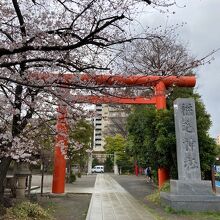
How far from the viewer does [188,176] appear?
32.4 ft

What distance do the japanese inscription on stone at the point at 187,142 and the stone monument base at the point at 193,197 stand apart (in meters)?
0.39

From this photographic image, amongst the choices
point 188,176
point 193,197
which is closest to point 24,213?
point 193,197

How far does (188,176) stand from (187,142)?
1138mm

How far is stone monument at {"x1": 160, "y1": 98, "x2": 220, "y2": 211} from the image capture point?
9.17m

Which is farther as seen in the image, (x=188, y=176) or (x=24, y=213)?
(x=188, y=176)

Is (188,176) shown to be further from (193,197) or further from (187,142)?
(187,142)

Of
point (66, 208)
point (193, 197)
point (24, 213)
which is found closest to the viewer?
point (24, 213)

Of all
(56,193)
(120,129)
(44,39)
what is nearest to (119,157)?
(120,129)

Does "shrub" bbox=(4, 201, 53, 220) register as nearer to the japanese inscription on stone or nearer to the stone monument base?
the stone monument base

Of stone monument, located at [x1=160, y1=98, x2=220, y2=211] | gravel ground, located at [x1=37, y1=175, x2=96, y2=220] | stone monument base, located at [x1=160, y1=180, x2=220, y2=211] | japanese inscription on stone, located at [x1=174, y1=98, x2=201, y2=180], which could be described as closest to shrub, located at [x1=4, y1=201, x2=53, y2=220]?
gravel ground, located at [x1=37, y1=175, x2=96, y2=220]

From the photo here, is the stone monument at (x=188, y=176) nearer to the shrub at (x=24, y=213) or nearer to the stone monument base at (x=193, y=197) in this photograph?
the stone monument base at (x=193, y=197)

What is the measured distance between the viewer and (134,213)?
337 inches

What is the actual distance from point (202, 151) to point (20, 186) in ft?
22.2

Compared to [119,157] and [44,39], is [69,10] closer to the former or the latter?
[44,39]
